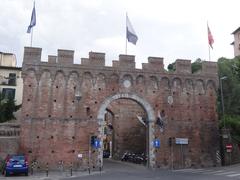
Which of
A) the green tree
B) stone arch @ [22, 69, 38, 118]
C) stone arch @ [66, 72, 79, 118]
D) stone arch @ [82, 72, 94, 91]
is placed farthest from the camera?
the green tree

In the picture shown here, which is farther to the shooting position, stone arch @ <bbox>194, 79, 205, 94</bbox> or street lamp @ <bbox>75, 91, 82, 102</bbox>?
stone arch @ <bbox>194, 79, 205, 94</bbox>

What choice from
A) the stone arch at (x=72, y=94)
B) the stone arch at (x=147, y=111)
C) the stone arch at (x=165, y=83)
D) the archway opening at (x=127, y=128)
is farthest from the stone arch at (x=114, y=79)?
the archway opening at (x=127, y=128)

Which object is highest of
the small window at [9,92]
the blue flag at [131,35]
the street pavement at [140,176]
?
the blue flag at [131,35]

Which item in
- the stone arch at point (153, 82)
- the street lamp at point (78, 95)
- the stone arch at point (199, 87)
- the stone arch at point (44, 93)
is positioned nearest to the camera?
the stone arch at point (44, 93)

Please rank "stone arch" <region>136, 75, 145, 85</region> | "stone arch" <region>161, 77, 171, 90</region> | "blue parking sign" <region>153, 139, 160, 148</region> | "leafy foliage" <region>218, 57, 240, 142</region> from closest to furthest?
"blue parking sign" <region>153, 139, 160, 148</region> < "stone arch" <region>136, 75, 145, 85</region> < "stone arch" <region>161, 77, 171, 90</region> < "leafy foliage" <region>218, 57, 240, 142</region>

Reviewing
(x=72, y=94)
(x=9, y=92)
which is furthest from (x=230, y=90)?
(x=9, y=92)

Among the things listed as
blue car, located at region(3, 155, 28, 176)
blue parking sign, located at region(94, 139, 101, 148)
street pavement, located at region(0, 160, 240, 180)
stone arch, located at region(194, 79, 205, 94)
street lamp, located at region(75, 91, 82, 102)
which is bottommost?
street pavement, located at region(0, 160, 240, 180)

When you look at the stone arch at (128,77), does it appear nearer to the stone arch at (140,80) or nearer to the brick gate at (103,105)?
the brick gate at (103,105)

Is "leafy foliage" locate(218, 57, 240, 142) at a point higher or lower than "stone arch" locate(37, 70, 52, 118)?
higher

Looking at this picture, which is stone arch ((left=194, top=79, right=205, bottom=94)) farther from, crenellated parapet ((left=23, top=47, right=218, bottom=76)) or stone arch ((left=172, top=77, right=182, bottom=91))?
stone arch ((left=172, top=77, right=182, bottom=91))

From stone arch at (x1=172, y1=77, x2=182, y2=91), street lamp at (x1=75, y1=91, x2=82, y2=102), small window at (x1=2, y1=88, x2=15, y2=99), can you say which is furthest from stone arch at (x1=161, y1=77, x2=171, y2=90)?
small window at (x1=2, y1=88, x2=15, y2=99)

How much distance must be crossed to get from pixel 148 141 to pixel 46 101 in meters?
8.94

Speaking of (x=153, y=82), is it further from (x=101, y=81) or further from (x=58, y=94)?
(x=58, y=94)

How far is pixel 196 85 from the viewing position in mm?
28531
